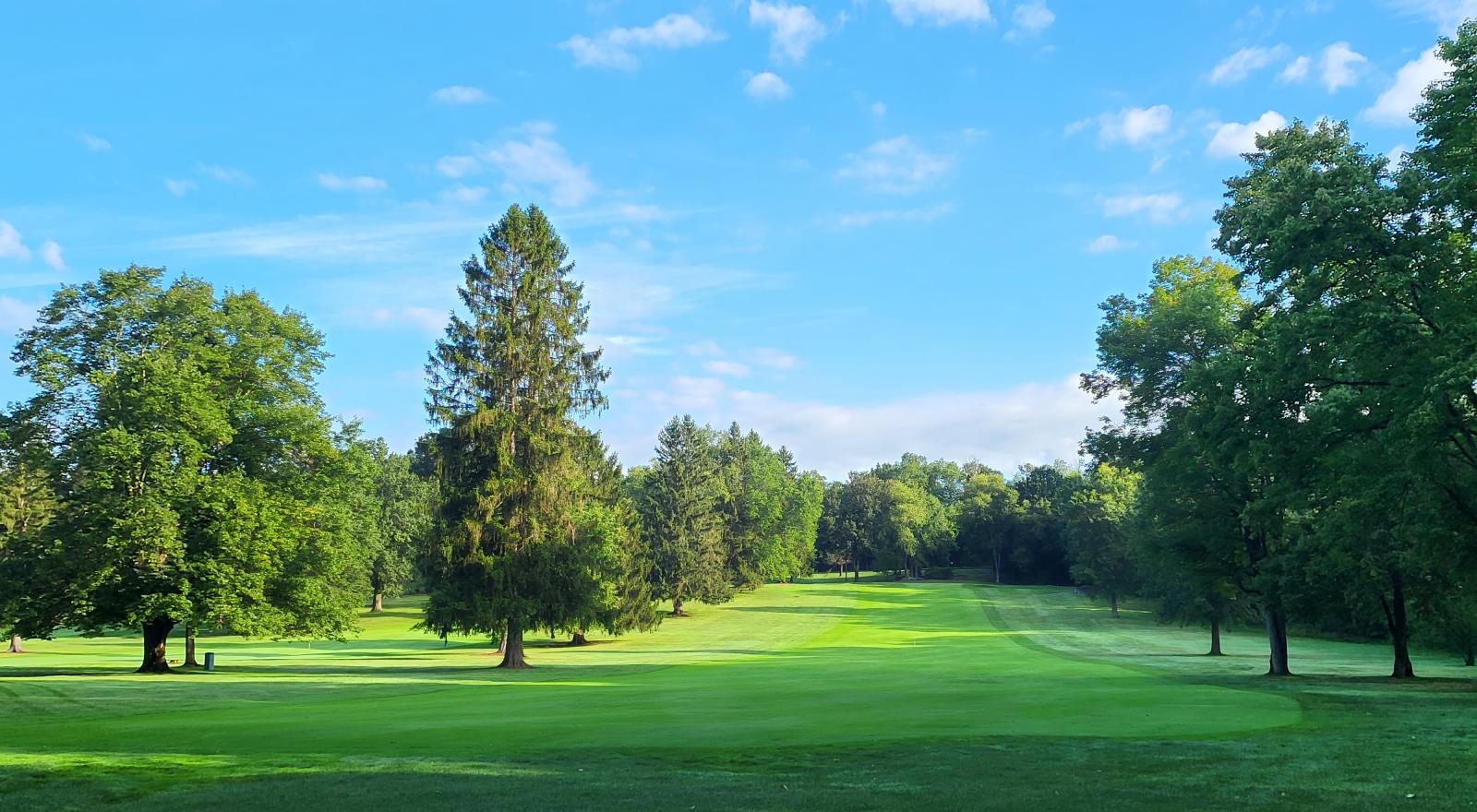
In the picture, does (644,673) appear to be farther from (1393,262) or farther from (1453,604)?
(1453,604)

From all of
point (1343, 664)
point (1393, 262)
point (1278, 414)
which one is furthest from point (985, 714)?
point (1343, 664)

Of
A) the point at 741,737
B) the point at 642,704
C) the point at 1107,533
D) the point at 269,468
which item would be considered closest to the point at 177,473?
the point at 269,468

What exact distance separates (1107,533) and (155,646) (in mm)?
71731

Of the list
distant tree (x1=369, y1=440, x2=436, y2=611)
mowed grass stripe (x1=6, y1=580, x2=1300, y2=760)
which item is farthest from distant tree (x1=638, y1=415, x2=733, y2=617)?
mowed grass stripe (x1=6, y1=580, x2=1300, y2=760)

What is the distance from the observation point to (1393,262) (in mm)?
21234

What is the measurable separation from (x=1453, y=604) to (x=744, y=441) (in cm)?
7933

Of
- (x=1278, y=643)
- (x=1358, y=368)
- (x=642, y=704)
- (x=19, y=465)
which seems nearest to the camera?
(x=1358, y=368)

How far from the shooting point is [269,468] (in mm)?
40844

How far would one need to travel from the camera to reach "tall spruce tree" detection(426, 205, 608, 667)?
41.0 m

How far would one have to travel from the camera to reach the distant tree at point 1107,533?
255 feet

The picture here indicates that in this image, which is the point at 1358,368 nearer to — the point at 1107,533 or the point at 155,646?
the point at 155,646

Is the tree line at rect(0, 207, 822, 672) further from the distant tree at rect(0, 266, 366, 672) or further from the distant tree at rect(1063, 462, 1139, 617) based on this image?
the distant tree at rect(1063, 462, 1139, 617)

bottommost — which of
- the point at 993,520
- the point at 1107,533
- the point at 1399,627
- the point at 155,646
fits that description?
the point at 155,646

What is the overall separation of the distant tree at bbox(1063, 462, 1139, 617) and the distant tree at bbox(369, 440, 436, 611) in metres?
60.7
